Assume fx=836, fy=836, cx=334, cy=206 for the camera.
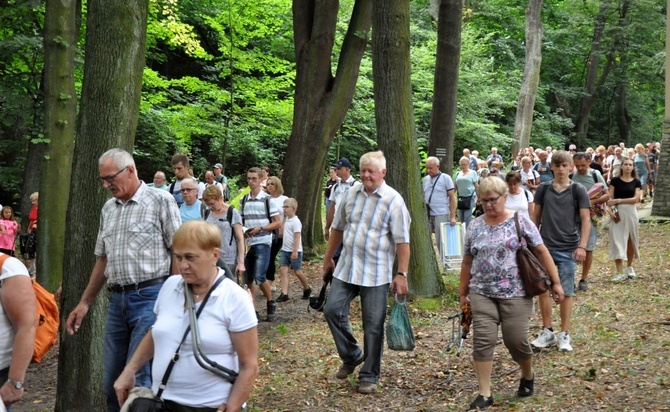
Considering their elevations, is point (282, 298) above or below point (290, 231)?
below

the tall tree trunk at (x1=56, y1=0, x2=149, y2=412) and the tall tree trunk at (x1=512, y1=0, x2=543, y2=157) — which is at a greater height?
the tall tree trunk at (x1=512, y1=0, x2=543, y2=157)

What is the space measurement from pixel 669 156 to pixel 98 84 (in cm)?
2195

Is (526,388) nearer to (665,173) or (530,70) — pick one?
(665,173)

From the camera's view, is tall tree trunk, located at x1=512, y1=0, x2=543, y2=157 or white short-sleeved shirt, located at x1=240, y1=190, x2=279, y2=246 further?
tall tree trunk, located at x1=512, y1=0, x2=543, y2=157

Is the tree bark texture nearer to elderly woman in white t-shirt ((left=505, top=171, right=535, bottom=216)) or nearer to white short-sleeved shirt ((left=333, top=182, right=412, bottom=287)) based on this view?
elderly woman in white t-shirt ((left=505, top=171, right=535, bottom=216))

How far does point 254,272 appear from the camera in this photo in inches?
464

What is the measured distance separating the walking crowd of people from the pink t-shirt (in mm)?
4460

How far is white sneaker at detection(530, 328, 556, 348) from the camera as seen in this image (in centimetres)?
901

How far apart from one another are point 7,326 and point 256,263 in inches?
282

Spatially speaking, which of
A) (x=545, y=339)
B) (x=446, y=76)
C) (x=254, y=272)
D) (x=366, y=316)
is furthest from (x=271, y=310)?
(x=446, y=76)

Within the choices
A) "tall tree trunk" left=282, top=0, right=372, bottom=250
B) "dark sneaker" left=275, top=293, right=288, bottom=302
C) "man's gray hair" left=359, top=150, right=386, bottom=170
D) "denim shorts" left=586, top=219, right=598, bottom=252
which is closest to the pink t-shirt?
"tall tree trunk" left=282, top=0, right=372, bottom=250

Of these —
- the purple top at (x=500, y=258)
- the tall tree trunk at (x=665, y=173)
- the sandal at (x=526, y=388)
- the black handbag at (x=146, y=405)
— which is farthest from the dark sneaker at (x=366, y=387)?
the tall tree trunk at (x=665, y=173)

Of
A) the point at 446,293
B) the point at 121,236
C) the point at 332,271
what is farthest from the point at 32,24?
the point at 121,236

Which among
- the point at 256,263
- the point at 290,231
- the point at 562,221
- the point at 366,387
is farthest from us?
the point at 290,231
